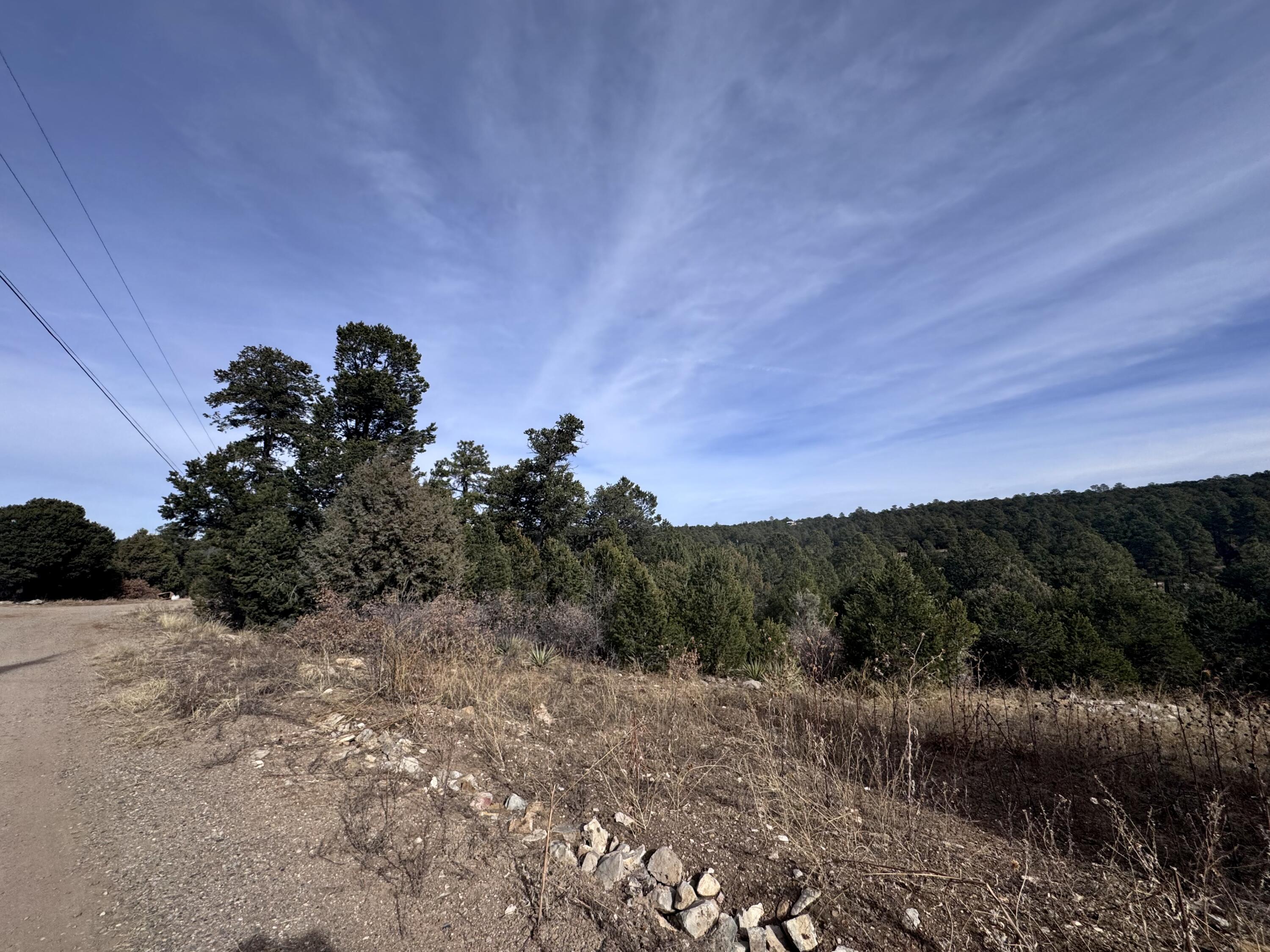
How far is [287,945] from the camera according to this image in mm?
2199

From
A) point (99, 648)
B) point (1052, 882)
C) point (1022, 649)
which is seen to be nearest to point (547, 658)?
point (1052, 882)

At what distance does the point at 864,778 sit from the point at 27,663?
12.8 meters

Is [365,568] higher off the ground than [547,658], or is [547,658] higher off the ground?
[365,568]

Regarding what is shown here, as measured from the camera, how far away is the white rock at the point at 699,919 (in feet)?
7.53

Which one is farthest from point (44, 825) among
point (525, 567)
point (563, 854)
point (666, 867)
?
point (525, 567)

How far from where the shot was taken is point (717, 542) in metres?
66.5

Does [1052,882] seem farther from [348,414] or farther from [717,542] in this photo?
[717,542]

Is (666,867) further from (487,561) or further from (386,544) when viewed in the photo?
(487,561)

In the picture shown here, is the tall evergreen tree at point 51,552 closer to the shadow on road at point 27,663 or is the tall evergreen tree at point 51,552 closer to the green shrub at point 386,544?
the shadow on road at point 27,663

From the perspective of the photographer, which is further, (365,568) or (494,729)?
(365,568)

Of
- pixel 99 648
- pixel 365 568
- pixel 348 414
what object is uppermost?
pixel 348 414

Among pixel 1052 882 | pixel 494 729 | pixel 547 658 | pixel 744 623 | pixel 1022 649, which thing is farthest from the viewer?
pixel 1022 649

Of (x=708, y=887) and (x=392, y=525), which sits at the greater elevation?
(x=392, y=525)

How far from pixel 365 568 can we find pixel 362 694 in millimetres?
5174
